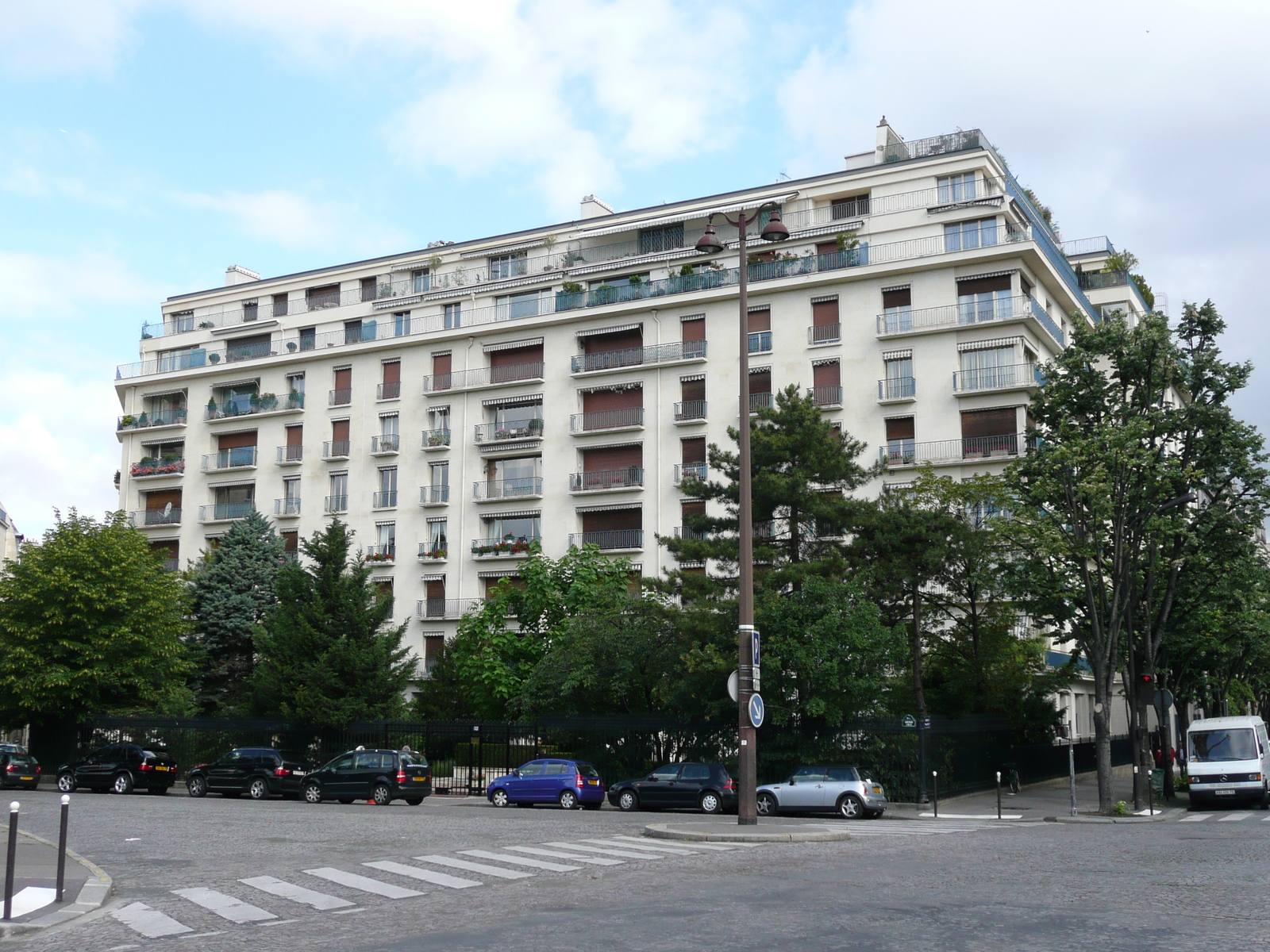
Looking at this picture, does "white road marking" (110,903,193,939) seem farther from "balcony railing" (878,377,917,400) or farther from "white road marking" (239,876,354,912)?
"balcony railing" (878,377,917,400)

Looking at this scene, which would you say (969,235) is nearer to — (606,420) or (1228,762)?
(606,420)

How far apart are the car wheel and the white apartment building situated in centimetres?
2023

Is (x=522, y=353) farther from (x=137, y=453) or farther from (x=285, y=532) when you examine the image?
(x=137, y=453)

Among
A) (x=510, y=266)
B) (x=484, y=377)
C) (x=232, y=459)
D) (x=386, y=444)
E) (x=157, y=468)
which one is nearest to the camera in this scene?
(x=484, y=377)

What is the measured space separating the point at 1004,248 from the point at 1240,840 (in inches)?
1189

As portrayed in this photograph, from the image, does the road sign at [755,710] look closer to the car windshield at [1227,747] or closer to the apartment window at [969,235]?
the car windshield at [1227,747]

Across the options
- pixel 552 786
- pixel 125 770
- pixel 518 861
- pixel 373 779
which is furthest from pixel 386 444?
pixel 518 861

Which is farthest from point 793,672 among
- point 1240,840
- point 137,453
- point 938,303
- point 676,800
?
point 137,453

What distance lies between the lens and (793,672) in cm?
2902

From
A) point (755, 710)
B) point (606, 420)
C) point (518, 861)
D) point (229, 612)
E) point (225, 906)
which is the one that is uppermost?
point (606, 420)

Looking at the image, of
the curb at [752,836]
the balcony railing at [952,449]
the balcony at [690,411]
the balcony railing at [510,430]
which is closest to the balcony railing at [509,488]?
the balcony railing at [510,430]

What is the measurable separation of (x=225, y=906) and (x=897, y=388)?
37.5m

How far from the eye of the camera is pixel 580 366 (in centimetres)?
5234

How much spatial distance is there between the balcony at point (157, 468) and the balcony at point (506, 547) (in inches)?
710
